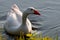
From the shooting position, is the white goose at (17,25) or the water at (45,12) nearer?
the white goose at (17,25)

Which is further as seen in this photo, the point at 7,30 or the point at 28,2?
the point at 28,2

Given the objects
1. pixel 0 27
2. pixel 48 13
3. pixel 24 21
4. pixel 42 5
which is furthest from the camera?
pixel 42 5

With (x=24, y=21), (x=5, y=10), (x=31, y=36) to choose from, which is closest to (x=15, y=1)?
(x=5, y=10)

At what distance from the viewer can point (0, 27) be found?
360 inches

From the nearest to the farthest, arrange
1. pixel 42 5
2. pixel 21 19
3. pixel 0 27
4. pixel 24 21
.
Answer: pixel 24 21
pixel 21 19
pixel 0 27
pixel 42 5

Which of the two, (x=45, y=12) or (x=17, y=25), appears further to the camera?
(x=45, y=12)

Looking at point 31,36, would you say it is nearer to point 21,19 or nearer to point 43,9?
point 21,19

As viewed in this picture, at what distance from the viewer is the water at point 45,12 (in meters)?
9.19

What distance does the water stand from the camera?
919 cm

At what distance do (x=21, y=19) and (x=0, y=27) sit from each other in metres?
1.05

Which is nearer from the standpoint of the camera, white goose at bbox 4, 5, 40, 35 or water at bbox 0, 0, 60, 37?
white goose at bbox 4, 5, 40, 35

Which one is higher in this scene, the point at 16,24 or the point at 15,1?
the point at 15,1

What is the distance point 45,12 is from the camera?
10.7 meters

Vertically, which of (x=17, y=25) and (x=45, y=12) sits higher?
(x=45, y=12)
